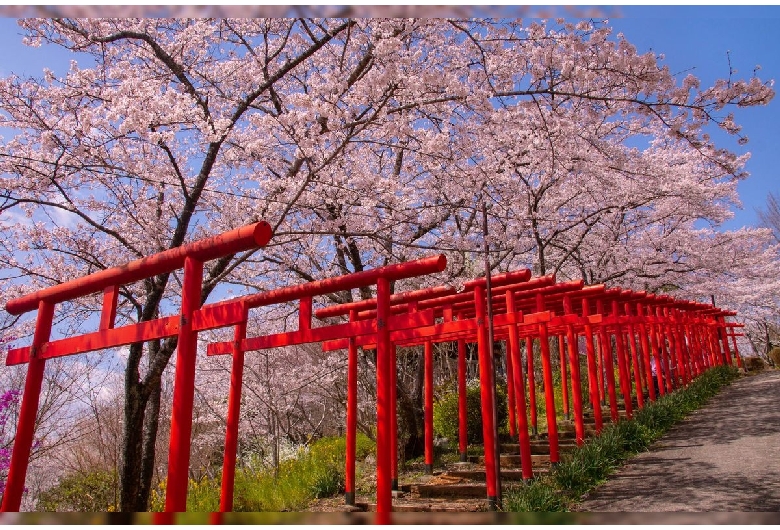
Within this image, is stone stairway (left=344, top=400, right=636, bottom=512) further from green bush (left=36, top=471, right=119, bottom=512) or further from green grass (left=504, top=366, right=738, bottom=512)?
green bush (left=36, top=471, right=119, bottom=512)

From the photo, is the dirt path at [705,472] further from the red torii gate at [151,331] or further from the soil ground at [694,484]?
the red torii gate at [151,331]

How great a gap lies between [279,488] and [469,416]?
4401 millimetres

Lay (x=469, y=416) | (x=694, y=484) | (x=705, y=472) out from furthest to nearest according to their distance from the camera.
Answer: (x=469, y=416), (x=705, y=472), (x=694, y=484)

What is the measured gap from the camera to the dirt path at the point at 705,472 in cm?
510

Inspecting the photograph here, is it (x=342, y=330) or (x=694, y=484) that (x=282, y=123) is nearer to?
(x=342, y=330)

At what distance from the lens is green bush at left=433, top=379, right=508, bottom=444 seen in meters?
11.1

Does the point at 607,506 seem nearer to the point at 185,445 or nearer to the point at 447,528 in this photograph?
the point at 447,528

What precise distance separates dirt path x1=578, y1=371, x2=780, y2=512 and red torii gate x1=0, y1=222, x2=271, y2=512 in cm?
413

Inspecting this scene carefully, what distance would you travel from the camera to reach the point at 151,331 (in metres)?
4.02

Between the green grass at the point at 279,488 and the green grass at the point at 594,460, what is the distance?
3439 mm

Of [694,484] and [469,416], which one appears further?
[469,416]

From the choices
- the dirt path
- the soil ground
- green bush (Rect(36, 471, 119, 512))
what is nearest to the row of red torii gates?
the soil ground

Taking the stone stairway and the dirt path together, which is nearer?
the dirt path

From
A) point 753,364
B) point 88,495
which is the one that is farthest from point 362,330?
point 753,364
